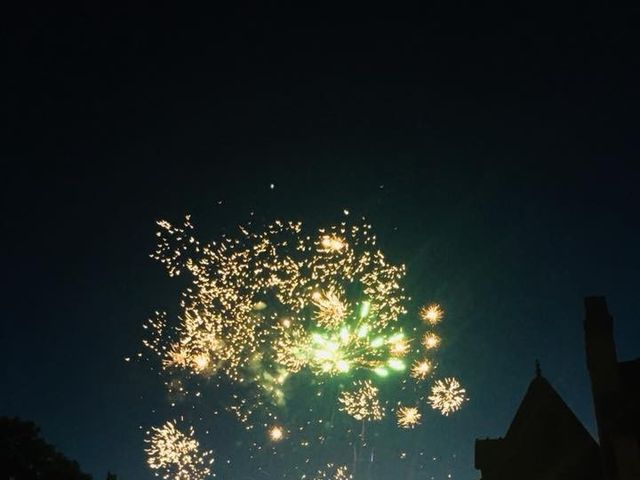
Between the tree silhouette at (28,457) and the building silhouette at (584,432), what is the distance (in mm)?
24194

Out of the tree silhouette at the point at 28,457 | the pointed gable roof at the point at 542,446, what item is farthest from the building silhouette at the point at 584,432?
the tree silhouette at the point at 28,457

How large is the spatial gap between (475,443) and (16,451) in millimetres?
25558

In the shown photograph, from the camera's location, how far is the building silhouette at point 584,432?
17.9 metres

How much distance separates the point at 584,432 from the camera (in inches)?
899

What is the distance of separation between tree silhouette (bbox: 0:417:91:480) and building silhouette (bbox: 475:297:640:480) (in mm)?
24194

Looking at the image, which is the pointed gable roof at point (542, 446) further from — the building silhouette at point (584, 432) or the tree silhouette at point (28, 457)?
the tree silhouette at point (28, 457)

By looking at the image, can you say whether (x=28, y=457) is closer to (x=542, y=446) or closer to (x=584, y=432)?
(x=542, y=446)

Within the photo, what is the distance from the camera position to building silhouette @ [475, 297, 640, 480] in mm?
17938

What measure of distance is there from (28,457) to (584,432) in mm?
29803

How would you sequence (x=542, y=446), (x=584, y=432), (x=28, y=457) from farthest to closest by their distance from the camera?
(x=28, y=457)
(x=542, y=446)
(x=584, y=432)

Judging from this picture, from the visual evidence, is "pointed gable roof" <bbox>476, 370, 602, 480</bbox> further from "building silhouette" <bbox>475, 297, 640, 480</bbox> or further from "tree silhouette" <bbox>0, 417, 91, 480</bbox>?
"tree silhouette" <bbox>0, 417, 91, 480</bbox>

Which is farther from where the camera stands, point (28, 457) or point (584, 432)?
point (28, 457)

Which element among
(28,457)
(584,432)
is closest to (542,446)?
(584,432)

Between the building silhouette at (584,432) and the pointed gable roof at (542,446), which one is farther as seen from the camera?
the pointed gable roof at (542,446)
